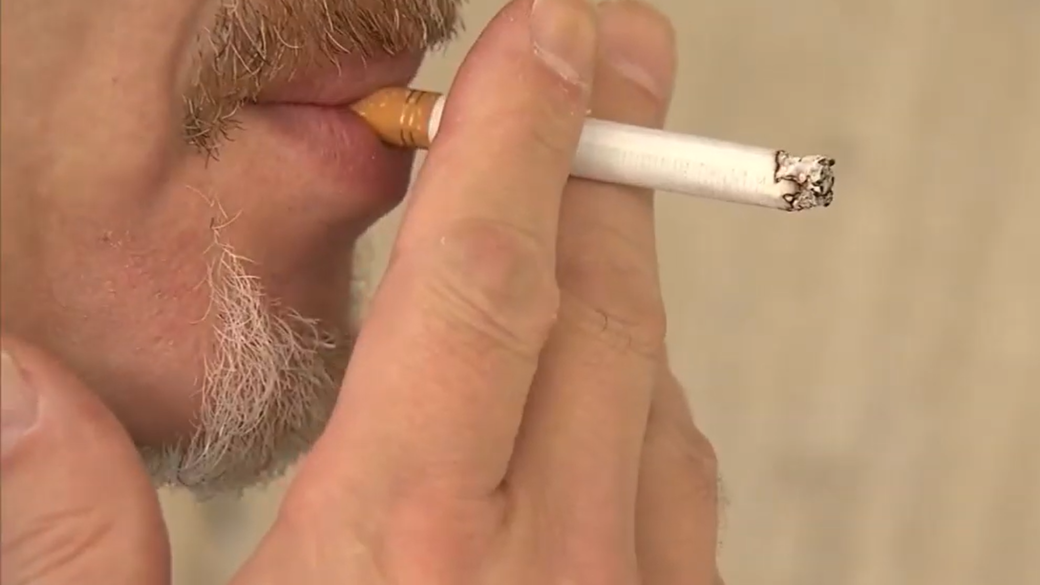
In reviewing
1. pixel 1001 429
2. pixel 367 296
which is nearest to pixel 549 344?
pixel 367 296

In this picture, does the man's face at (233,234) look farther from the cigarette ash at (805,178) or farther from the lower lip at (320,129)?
the cigarette ash at (805,178)

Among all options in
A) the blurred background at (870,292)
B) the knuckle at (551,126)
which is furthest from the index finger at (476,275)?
the blurred background at (870,292)

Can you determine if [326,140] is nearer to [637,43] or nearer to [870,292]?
[637,43]

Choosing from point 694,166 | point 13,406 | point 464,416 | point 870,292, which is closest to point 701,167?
point 694,166

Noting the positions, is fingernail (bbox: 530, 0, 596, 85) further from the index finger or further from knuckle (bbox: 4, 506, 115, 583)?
knuckle (bbox: 4, 506, 115, 583)

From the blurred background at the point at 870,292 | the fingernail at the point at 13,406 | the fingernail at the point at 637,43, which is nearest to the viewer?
the fingernail at the point at 13,406

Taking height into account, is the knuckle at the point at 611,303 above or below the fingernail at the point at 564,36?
below

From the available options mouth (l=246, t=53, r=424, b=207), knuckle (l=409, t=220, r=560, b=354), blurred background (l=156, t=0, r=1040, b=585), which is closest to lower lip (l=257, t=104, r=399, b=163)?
mouth (l=246, t=53, r=424, b=207)

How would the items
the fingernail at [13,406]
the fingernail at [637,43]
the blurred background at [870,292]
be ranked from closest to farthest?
the fingernail at [13,406] → the fingernail at [637,43] → the blurred background at [870,292]
